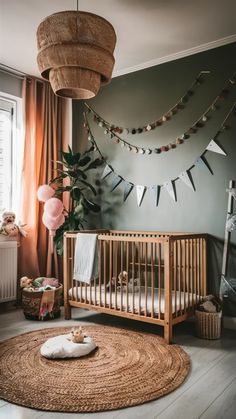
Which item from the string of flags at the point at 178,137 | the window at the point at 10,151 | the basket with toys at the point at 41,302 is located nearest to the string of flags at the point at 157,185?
the string of flags at the point at 178,137

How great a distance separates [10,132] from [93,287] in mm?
1899

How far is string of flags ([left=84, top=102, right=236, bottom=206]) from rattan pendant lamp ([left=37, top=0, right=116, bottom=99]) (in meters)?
1.39

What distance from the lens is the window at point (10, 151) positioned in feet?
12.6

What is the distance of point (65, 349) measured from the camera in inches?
90.0

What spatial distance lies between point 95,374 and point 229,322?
1.43 m

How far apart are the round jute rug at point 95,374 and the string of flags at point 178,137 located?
1.76 m

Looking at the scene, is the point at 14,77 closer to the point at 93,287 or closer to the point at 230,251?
the point at 93,287

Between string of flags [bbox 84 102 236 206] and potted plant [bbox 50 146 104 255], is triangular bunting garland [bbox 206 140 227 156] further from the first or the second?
potted plant [bbox 50 146 104 255]

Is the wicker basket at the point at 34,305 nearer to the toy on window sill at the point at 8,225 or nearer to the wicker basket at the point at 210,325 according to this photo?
the toy on window sill at the point at 8,225

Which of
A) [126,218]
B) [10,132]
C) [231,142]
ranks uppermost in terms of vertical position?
[10,132]

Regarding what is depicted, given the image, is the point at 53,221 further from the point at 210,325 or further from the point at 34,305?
the point at 210,325

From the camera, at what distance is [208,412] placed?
5.41ft

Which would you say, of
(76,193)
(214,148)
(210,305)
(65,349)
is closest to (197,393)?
(65,349)

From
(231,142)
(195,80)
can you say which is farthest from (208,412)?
(195,80)
